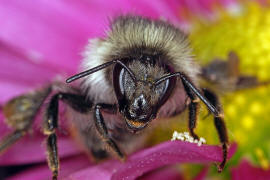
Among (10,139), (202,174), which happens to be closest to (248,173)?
(202,174)

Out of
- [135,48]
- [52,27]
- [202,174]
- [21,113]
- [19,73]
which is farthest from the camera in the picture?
[52,27]

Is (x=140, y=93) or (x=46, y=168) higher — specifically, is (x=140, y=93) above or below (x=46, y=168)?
above

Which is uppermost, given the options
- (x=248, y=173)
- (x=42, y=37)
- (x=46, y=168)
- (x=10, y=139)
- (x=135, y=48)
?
(x=42, y=37)

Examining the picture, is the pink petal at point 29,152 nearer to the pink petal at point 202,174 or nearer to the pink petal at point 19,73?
the pink petal at point 19,73

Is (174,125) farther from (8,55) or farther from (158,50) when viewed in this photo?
(8,55)

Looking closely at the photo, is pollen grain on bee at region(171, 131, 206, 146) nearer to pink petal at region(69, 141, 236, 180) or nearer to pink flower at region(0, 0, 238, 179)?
pink petal at region(69, 141, 236, 180)

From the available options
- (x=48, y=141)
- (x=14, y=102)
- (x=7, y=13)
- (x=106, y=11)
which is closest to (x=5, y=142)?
(x=14, y=102)

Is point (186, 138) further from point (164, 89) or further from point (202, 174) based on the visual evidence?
point (202, 174)
